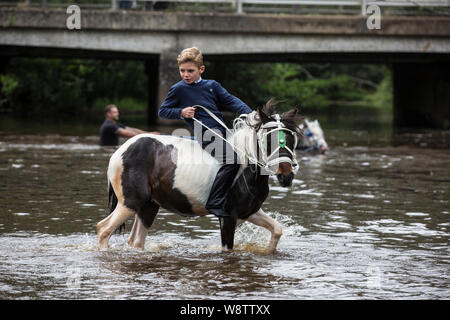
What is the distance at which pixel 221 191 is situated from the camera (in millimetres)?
8703

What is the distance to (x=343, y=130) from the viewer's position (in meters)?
34.8

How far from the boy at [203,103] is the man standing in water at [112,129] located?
10405mm

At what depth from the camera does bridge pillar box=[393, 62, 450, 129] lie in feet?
117

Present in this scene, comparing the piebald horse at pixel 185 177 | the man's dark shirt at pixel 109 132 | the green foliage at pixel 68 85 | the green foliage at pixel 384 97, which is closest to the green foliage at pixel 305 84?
the green foliage at pixel 384 97

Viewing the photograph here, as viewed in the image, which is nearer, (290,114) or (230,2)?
(290,114)

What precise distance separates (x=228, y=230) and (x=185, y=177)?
749 mm

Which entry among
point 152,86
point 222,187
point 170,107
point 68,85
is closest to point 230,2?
point 152,86

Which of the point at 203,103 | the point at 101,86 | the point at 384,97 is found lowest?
the point at 384,97

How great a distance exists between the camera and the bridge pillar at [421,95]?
35750mm

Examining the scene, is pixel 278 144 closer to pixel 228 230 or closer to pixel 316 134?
pixel 228 230

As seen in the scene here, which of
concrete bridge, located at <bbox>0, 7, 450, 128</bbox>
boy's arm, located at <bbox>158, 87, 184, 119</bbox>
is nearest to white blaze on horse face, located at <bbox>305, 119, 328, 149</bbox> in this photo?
concrete bridge, located at <bbox>0, 7, 450, 128</bbox>

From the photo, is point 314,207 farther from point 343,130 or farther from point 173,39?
point 343,130

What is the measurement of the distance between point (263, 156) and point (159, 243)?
2062 millimetres

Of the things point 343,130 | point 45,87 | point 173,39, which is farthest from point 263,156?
point 45,87
